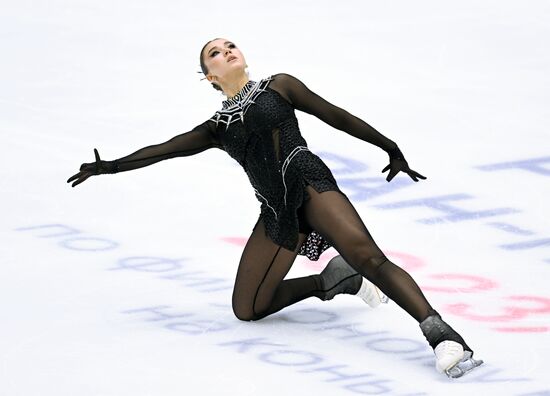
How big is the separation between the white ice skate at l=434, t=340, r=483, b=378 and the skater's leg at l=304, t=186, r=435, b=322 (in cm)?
20

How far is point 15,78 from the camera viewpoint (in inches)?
408

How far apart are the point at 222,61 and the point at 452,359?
5.09 feet

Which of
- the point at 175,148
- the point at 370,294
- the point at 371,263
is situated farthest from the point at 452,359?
the point at 175,148

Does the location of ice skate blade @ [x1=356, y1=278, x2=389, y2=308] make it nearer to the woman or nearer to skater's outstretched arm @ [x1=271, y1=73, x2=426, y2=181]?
the woman

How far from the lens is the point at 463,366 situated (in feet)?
18.3

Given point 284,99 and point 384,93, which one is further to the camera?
point 384,93

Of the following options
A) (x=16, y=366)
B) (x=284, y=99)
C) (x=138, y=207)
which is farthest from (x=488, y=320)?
(x=138, y=207)

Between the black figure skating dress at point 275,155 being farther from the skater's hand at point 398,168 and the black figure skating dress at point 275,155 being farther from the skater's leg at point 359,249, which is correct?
the skater's hand at point 398,168

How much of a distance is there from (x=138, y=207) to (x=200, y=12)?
3861 millimetres

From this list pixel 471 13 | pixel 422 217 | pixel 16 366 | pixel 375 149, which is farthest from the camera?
pixel 471 13

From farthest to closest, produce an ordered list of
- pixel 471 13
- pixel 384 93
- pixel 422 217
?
pixel 471 13
pixel 384 93
pixel 422 217

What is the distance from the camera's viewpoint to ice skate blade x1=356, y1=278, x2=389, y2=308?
6469 mm

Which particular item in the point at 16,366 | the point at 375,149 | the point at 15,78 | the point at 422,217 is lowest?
the point at 16,366

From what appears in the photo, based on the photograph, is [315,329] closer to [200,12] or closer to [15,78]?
[15,78]
